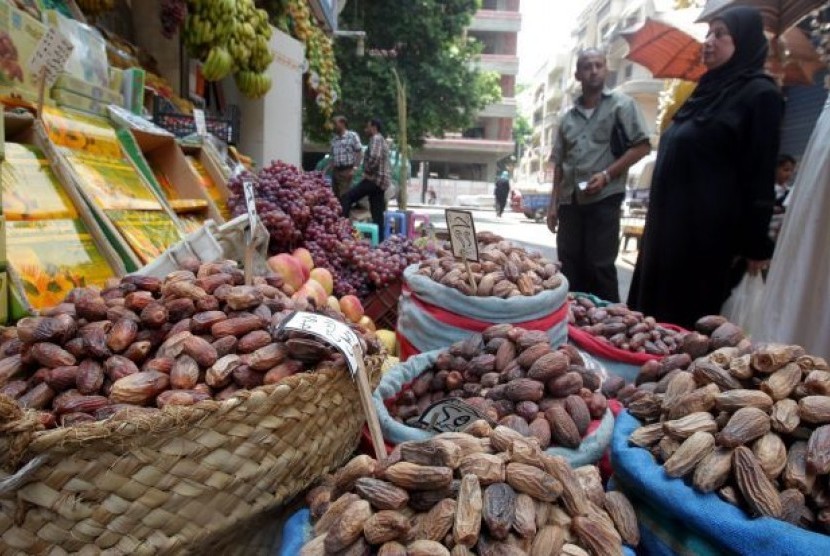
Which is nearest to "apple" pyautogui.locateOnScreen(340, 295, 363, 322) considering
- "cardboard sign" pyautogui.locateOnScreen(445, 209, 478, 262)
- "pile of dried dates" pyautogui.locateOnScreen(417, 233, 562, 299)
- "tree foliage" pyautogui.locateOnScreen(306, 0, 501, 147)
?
"pile of dried dates" pyautogui.locateOnScreen(417, 233, 562, 299)

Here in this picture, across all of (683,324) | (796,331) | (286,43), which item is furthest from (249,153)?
(796,331)

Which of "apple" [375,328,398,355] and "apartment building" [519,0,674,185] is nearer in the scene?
"apple" [375,328,398,355]

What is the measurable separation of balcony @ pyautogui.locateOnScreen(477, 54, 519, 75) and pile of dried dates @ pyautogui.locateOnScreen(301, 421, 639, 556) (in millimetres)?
39440

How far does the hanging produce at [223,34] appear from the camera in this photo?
15.9 ft

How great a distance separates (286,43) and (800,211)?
5.62 meters

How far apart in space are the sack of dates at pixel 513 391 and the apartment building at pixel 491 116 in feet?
118

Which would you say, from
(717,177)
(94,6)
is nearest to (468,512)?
(717,177)

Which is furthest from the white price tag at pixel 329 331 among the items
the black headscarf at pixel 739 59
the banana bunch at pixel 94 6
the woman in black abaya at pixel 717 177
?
the banana bunch at pixel 94 6

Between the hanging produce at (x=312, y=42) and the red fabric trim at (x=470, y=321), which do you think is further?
the hanging produce at (x=312, y=42)

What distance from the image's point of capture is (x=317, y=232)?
3434 mm

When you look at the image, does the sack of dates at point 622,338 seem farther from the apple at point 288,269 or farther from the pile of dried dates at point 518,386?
the apple at point 288,269

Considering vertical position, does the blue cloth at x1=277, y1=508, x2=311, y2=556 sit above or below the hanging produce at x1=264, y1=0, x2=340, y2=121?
below

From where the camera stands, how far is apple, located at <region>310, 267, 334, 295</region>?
10.1 ft

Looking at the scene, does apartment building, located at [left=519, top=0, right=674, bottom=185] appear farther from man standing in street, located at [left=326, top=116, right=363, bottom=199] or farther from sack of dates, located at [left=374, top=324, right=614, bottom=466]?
sack of dates, located at [left=374, top=324, right=614, bottom=466]
